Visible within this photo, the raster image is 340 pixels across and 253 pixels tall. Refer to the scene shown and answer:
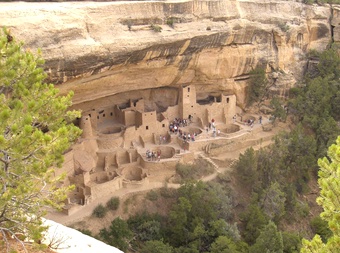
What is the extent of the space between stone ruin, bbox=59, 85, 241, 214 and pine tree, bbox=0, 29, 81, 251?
28.5ft

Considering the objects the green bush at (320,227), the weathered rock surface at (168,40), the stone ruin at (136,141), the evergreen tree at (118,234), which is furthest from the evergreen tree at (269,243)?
the weathered rock surface at (168,40)

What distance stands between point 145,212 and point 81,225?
270cm

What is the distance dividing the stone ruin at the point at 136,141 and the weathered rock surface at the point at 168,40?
1.04 m

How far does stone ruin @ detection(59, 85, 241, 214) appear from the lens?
51.8 feet

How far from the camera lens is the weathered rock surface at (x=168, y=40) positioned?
41.9 feet

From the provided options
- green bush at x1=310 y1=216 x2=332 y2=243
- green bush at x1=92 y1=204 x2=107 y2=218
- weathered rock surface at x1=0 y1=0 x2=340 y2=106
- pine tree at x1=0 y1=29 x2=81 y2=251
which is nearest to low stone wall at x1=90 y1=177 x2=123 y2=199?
green bush at x1=92 y1=204 x2=107 y2=218

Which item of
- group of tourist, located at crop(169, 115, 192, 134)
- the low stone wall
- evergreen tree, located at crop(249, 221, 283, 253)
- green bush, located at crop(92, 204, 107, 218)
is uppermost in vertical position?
group of tourist, located at crop(169, 115, 192, 134)

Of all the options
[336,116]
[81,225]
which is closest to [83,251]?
[81,225]

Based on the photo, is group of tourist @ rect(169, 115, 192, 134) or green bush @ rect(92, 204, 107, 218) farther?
group of tourist @ rect(169, 115, 192, 134)

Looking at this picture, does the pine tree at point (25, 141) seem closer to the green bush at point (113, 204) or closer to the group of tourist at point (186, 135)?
the green bush at point (113, 204)

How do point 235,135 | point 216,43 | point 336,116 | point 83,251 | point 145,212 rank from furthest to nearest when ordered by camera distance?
point 336,116, point 235,135, point 216,43, point 145,212, point 83,251

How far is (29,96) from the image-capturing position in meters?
6.11

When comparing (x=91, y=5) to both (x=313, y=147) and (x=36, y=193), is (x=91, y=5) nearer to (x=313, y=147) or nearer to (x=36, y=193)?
(x=36, y=193)

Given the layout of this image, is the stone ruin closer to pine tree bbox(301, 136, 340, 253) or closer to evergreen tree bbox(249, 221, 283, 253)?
evergreen tree bbox(249, 221, 283, 253)
